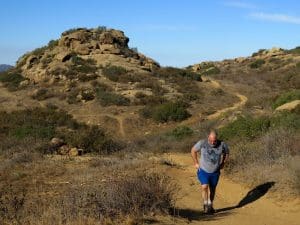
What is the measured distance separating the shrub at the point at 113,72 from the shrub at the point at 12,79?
6.55 m

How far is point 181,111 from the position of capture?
97.7 ft

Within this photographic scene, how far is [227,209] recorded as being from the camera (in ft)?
31.4

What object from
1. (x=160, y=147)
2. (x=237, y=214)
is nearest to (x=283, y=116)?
(x=160, y=147)

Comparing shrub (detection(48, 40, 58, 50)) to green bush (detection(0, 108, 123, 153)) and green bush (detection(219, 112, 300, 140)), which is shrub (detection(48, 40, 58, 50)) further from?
green bush (detection(219, 112, 300, 140))

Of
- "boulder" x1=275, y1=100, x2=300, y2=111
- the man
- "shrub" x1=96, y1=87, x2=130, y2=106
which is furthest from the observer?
"shrub" x1=96, y1=87, x2=130, y2=106

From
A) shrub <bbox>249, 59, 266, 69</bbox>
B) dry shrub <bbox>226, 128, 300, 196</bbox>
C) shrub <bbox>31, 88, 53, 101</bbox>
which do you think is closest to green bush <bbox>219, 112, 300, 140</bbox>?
dry shrub <bbox>226, 128, 300, 196</bbox>

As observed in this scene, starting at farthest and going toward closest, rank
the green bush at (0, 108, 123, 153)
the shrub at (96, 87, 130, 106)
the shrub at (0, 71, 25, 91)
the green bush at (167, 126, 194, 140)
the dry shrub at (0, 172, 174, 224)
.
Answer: the shrub at (0, 71, 25, 91) < the shrub at (96, 87, 130, 106) < the green bush at (167, 126, 194, 140) < the green bush at (0, 108, 123, 153) < the dry shrub at (0, 172, 174, 224)

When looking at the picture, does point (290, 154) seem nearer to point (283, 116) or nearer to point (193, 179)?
point (193, 179)

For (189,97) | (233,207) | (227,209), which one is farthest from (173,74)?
(227,209)

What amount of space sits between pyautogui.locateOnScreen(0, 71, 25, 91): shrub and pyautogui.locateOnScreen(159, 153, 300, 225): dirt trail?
27.4 metres

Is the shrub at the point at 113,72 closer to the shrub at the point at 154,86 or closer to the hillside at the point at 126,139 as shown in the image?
the hillside at the point at 126,139

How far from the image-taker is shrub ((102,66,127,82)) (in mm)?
37281

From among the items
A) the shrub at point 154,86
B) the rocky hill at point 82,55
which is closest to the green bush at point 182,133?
the shrub at point 154,86

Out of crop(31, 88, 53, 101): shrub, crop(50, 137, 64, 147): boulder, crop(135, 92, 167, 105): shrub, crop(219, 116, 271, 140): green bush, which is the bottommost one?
crop(50, 137, 64, 147): boulder
